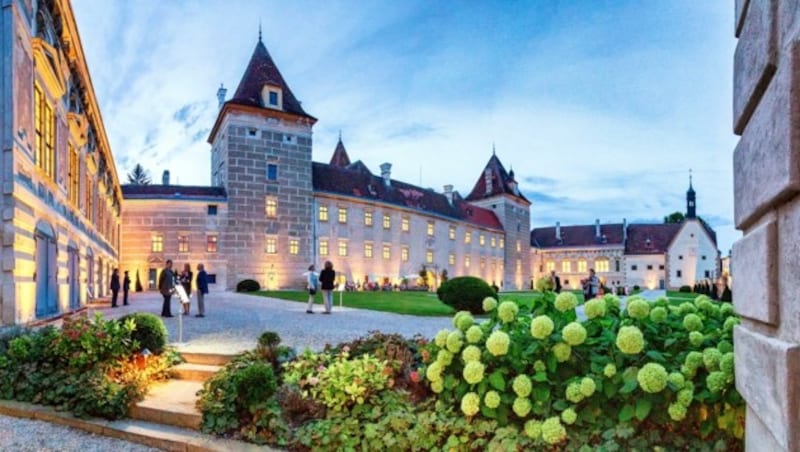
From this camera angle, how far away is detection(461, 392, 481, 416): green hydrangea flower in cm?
400

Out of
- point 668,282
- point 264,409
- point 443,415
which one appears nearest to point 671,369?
point 443,415

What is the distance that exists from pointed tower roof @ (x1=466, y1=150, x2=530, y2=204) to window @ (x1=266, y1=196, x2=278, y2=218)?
3232 centimetres

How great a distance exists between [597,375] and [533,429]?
61 cm

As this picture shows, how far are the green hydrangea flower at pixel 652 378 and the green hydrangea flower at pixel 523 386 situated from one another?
2.49 ft

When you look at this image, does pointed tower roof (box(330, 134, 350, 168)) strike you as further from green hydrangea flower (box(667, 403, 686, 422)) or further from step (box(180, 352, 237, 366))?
green hydrangea flower (box(667, 403, 686, 422))

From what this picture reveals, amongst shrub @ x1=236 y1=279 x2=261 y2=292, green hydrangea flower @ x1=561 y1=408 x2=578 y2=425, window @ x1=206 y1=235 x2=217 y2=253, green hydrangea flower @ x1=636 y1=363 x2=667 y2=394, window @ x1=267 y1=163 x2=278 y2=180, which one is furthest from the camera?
window @ x1=267 y1=163 x2=278 y2=180

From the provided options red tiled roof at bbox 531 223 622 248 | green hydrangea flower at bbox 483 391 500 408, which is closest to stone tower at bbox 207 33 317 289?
green hydrangea flower at bbox 483 391 500 408

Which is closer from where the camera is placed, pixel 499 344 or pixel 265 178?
pixel 499 344

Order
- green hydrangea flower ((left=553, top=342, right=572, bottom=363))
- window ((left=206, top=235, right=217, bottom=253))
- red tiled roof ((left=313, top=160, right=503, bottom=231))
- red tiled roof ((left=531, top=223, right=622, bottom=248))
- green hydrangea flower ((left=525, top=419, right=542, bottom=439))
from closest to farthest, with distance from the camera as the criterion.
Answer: green hydrangea flower ((left=525, top=419, right=542, bottom=439))
green hydrangea flower ((left=553, top=342, right=572, bottom=363))
window ((left=206, top=235, right=217, bottom=253))
red tiled roof ((left=313, top=160, right=503, bottom=231))
red tiled roof ((left=531, top=223, right=622, bottom=248))

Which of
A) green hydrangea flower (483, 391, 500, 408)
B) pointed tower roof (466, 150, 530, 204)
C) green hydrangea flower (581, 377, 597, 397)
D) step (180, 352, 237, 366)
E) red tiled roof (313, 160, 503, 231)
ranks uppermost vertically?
pointed tower roof (466, 150, 530, 204)

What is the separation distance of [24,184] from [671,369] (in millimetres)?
11261

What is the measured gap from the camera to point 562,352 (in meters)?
3.88

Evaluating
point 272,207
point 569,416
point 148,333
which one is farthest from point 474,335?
point 272,207

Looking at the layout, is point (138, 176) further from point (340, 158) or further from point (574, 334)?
point (574, 334)
